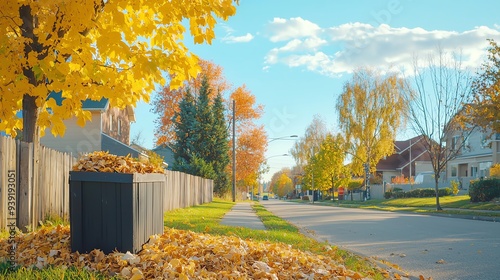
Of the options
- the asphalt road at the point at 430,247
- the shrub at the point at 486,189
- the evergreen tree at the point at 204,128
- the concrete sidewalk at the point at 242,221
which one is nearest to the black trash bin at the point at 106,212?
the asphalt road at the point at 430,247

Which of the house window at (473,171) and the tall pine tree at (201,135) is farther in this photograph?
the house window at (473,171)

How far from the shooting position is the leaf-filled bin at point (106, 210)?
5531 mm

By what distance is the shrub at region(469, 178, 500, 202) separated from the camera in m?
28.6

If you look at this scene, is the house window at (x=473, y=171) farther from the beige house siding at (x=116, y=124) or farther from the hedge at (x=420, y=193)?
the beige house siding at (x=116, y=124)

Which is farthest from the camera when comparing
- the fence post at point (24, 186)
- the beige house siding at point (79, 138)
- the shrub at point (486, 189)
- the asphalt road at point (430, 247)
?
the beige house siding at point (79, 138)

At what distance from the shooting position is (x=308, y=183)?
74.4 meters

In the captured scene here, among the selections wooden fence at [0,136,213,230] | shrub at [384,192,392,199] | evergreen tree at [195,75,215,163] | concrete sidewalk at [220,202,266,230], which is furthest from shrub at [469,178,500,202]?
wooden fence at [0,136,213,230]

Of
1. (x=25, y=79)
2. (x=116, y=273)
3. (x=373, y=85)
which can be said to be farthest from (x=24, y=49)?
(x=373, y=85)

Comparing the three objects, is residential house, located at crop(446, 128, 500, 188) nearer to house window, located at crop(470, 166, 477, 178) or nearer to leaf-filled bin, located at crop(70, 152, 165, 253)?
house window, located at crop(470, 166, 477, 178)

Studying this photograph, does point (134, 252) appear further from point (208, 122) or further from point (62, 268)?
point (208, 122)

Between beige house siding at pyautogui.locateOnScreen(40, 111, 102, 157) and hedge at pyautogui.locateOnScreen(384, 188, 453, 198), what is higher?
beige house siding at pyautogui.locateOnScreen(40, 111, 102, 157)

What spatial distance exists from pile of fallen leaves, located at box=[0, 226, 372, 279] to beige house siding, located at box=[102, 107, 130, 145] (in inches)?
1069

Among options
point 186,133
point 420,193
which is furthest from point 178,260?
point 420,193

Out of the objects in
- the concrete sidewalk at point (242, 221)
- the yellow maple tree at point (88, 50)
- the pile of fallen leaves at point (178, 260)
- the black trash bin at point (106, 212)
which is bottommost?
the concrete sidewalk at point (242, 221)
